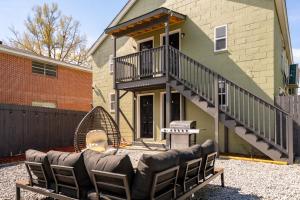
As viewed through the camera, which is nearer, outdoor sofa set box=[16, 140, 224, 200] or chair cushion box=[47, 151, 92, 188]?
outdoor sofa set box=[16, 140, 224, 200]

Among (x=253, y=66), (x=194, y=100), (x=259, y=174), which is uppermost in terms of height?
(x=253, y=66)

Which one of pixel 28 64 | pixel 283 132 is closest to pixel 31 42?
pixel 28 64

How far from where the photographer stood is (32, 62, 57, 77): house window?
1705 centimetres

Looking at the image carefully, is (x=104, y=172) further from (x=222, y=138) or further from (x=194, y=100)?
(x=222, y=138)

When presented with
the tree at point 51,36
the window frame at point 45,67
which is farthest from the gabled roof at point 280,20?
the tree at point 51,36

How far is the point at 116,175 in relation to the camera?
11.0 ft

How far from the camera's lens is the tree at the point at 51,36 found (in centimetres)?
2641

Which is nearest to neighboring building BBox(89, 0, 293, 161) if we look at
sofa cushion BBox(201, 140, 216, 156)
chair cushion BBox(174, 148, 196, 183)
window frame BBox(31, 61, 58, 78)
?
sofa cushion BBox(201, 140, 216, 156)

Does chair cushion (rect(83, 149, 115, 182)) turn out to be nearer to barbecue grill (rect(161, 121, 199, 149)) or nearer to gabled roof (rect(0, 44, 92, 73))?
barbecue grill (rect(161, 121, 199, 149))

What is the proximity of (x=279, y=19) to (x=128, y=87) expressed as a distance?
275 inches

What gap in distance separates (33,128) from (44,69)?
7482mm

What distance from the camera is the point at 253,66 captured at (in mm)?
10000

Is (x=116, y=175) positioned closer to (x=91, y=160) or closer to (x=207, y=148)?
(x=91, y=160)

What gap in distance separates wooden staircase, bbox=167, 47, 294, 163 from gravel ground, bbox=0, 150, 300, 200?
2.27ft
